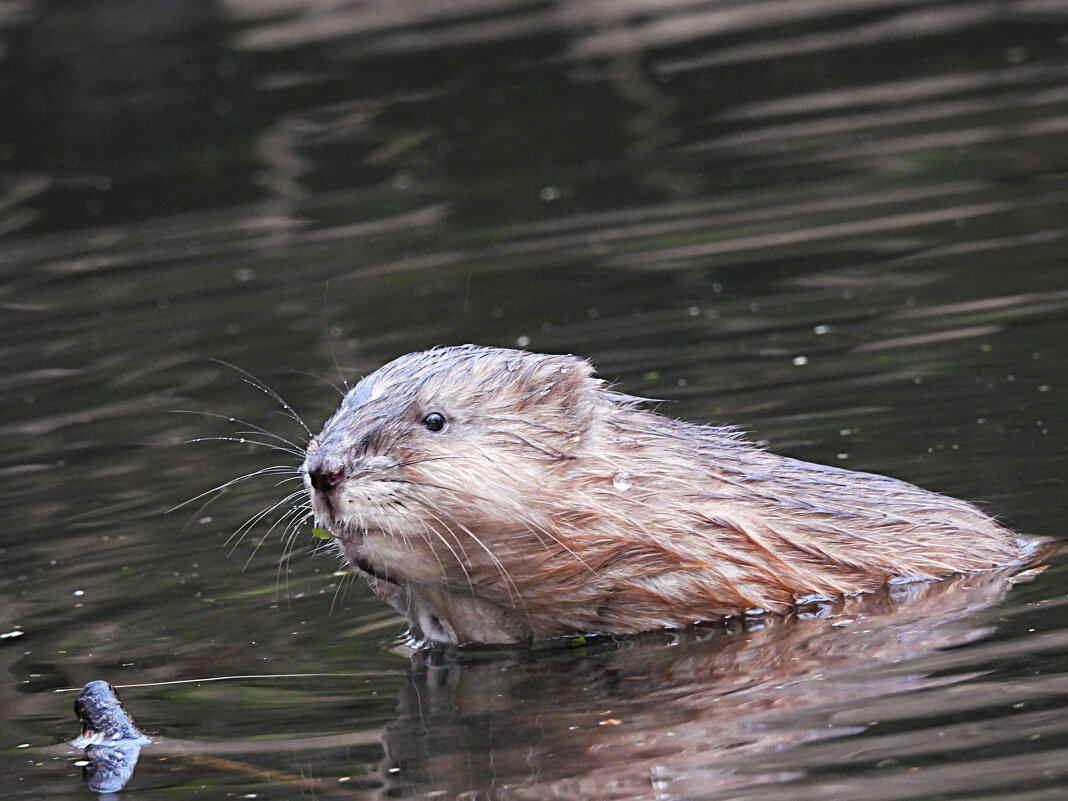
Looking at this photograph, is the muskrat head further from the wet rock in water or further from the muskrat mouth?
the wet rock in water

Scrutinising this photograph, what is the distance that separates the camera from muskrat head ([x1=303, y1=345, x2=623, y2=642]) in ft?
18.4

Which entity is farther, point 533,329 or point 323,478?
point 533,329

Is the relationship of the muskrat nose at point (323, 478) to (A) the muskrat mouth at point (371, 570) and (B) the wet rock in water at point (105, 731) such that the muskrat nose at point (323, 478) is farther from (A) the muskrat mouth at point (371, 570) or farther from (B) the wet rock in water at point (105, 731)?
(B) the wet rock in water at point (105, 731)

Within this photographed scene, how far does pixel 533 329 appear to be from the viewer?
34.3 feet

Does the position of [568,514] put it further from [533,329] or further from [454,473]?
[533,329]

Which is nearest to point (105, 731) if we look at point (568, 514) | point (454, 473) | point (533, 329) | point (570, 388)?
point (454, 473)

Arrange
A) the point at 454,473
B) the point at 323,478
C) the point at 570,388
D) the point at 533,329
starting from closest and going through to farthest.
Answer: the point at 323,478 → the point at 454,473 → the point at 570,388 → the point at 533,329

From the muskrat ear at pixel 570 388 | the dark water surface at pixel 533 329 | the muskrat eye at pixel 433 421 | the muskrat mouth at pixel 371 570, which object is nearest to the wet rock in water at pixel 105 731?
the dark water surface at pixel 533 329

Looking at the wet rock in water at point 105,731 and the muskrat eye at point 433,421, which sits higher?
the muskrat eye at point 433,421

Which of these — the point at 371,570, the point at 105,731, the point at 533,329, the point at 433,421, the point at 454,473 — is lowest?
the point at 105,731

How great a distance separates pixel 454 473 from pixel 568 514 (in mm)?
405

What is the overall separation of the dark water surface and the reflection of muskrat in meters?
0.17

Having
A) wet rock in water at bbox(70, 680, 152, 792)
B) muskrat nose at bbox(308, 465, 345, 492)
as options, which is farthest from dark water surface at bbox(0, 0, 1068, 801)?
muskrat nose at bbox(308, 465, 345, 492)

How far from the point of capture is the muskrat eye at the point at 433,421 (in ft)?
19.2
